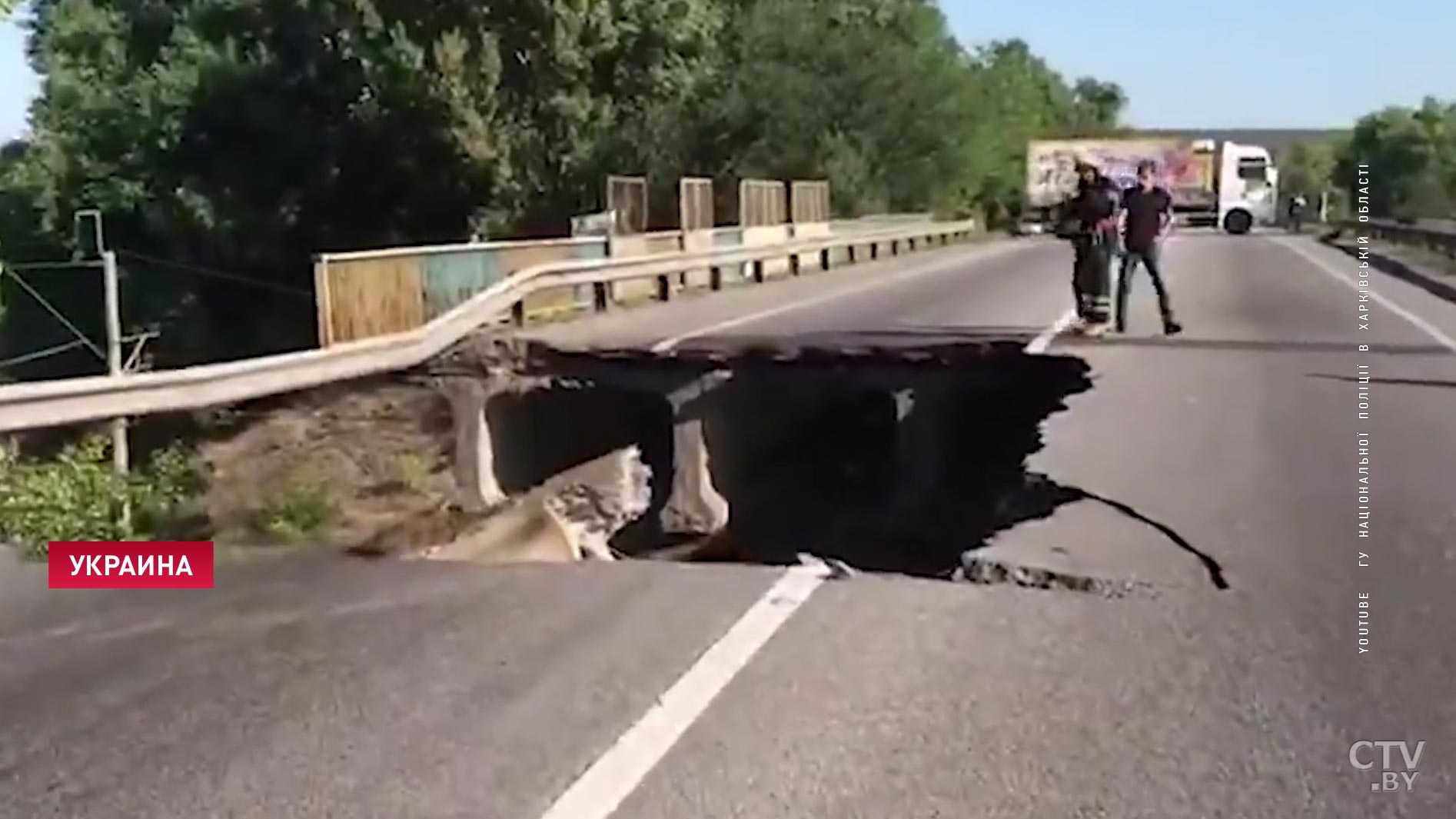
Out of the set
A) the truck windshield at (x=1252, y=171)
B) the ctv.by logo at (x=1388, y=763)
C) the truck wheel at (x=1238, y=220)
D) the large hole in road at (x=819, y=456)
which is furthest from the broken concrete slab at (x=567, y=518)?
the truck wheel at (x=1238, y=220)

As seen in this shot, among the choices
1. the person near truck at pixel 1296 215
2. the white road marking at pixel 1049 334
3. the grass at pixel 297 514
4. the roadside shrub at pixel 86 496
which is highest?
the white road marking at pixel 1049 334

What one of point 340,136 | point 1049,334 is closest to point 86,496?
point 1049,334

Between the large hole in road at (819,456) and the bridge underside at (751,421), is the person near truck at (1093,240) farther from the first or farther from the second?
the large hole in road at (819,456)

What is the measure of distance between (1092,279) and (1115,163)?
56.1 meters

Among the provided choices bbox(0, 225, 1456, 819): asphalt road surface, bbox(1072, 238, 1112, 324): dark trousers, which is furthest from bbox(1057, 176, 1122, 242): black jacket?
bbox(0, 225, 1456, 819): asphalt road surface

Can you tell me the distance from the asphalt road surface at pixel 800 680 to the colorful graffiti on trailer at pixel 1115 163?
61.4 meters

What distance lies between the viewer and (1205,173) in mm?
76125

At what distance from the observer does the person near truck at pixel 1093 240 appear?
792 inches

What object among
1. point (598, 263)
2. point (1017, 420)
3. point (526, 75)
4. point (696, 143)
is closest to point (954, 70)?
point (696, 143)

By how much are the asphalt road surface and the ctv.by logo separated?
34 mm

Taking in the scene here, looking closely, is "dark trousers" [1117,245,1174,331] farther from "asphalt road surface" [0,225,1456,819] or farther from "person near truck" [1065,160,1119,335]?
"asphalt road surface" [0,225,1456,819]

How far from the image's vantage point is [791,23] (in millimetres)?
75312

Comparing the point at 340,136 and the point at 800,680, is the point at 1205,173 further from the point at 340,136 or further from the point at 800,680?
the point at 800,680

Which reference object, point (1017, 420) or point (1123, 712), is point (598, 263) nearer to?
point (1017, 420)
